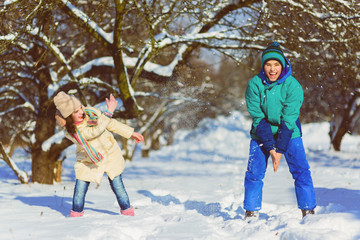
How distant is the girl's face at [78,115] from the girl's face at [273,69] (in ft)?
6.41

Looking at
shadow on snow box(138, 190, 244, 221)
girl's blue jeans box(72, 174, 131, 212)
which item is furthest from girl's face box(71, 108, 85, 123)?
shadow on snow box(138, 190, 244, 221)

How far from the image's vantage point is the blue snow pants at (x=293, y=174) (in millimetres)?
3441

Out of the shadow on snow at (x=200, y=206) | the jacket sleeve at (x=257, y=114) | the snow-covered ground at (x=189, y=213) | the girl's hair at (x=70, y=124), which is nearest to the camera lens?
the snow-covered ground at (x=189, y=213)

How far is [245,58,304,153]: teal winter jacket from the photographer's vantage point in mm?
3363

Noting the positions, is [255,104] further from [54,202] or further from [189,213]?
[54,202]

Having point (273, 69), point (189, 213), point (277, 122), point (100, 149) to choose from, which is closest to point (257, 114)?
point (277, 122)

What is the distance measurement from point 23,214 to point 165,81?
3784mm

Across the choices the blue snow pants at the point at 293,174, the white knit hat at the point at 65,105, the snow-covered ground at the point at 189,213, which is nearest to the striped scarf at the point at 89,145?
the white knit hat at the point at 65,105

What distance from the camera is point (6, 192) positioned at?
5.46 meters

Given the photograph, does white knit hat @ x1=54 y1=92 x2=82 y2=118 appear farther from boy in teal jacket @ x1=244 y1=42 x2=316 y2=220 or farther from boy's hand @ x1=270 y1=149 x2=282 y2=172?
boy's hand @ x1=270 y1=149 x2=282 y2=172

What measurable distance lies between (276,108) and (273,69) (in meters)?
0.39

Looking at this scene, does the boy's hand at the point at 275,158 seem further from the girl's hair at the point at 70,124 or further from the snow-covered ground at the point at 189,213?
the girl's hair at the point at 70,124

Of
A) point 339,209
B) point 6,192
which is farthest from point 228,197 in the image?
point 6,192

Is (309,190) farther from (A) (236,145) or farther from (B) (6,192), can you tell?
(A) (236,145)
